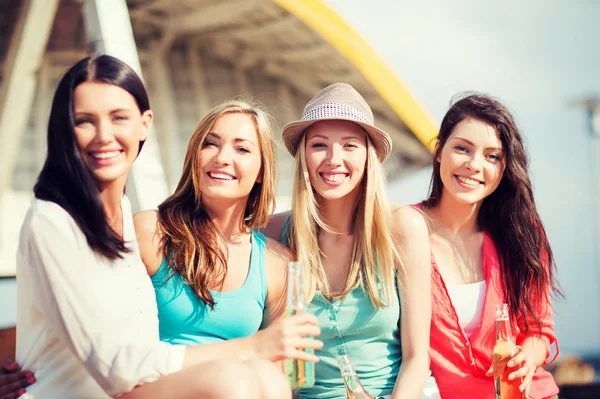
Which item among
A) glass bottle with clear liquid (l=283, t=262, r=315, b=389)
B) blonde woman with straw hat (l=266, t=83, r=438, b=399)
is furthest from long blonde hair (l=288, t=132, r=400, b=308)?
glass bottle with clear liquid (l=283, t=262, r=315, b=389)

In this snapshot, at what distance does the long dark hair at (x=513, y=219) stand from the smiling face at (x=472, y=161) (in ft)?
0.13

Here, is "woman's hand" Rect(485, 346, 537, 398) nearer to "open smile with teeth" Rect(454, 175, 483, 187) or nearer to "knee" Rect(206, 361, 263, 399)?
"open smile with teeth" Rect(454, 175, 483, 187)

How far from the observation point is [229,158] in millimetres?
2410

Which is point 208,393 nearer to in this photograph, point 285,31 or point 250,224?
point 250,224

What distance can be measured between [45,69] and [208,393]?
1059 centimetres

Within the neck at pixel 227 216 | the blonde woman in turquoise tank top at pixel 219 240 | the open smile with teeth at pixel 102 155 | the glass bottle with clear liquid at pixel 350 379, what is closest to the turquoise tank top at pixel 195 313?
the blonde woman in turquoise tank top at pixel 219 240

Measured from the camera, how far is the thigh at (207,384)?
5.72 ft

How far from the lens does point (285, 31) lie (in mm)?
10828

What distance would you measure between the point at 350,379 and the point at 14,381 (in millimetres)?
1003

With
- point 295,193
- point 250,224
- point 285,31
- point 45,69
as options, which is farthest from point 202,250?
point 45,69

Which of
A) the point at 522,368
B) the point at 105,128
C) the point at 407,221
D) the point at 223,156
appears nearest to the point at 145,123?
the point at 105,128

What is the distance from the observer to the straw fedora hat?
2.63 m

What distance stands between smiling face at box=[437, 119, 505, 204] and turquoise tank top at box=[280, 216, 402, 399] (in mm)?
602

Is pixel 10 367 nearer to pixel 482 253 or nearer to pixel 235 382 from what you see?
pixel 235 382
